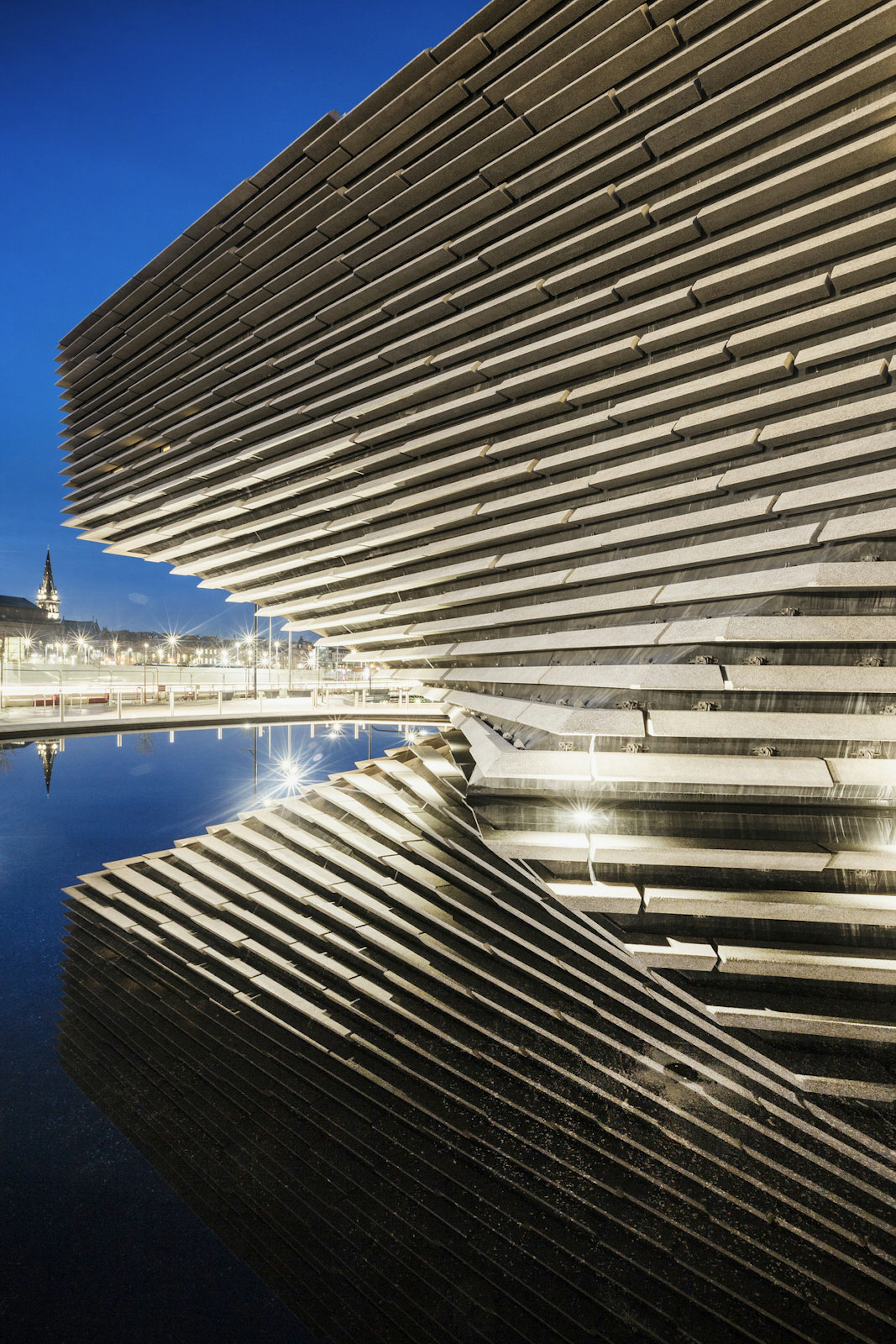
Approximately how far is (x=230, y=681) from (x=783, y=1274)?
19.9 m

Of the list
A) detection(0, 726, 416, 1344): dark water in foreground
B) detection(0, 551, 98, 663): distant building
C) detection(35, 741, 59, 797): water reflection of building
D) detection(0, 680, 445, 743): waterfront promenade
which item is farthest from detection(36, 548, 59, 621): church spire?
detection(0, 726, 416, 1344): dark water in foreground

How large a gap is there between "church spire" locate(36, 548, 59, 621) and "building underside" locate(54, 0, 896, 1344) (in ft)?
232

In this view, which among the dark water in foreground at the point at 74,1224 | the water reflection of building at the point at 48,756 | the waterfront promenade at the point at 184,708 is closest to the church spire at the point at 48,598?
the waterfront promenade at the point at 184,708

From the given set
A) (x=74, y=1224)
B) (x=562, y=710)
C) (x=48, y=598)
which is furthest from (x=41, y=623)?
(x=74, y=1224)

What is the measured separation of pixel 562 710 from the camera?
522 cm

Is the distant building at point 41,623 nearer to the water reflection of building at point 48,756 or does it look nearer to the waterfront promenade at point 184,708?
the waterfront promenade at point 184,708

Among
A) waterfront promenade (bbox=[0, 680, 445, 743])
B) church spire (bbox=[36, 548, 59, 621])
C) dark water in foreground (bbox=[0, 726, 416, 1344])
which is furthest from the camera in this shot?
church spire (bbox=[36, 548, 59, 621])

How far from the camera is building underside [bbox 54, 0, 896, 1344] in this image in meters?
1.54

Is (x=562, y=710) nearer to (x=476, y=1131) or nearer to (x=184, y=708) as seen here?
(x=476, y=1131)

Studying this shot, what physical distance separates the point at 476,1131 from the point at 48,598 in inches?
3262

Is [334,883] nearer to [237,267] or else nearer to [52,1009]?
[52,1009]

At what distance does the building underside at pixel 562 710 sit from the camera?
5.04ft

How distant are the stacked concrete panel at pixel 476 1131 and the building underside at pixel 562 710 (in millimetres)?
12

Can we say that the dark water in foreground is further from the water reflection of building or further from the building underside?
the water reflection of building
